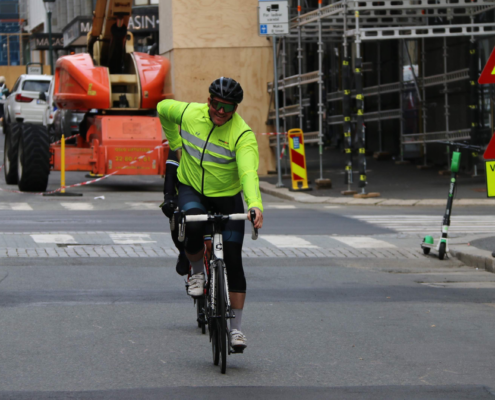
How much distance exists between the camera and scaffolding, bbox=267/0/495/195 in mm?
19219

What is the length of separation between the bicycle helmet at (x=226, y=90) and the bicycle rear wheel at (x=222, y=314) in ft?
3.38

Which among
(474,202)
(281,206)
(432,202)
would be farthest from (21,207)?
(474,202)

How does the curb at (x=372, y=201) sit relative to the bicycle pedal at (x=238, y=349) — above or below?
above

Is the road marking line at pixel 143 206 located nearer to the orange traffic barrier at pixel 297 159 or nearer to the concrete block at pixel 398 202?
the orange traffic barrier at pixel 297 159

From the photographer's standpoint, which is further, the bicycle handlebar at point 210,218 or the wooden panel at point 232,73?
the wooden panel at point 232,73

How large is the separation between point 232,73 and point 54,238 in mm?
13040

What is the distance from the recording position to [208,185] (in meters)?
6.37

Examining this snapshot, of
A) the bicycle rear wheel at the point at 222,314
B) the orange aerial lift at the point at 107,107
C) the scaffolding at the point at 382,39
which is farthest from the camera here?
the orange aerial lift at the point at 107,107

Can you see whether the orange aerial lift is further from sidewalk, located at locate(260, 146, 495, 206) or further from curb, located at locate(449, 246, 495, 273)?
curb, located at locate(449, 246, 495, 273)

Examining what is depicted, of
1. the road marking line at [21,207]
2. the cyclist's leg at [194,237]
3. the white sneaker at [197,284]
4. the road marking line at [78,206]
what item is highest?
the cyclist's leg at [194,237]

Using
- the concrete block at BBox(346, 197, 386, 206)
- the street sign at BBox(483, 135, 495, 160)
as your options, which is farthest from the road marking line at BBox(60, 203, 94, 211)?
the street sign at BBox(483, 135, 495, 160)

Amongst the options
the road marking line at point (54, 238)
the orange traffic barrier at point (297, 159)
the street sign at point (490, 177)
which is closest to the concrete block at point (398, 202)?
the orange traffic barrier at point (297, 159)

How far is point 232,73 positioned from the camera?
24812mm

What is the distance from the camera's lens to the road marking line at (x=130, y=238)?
12390mm
